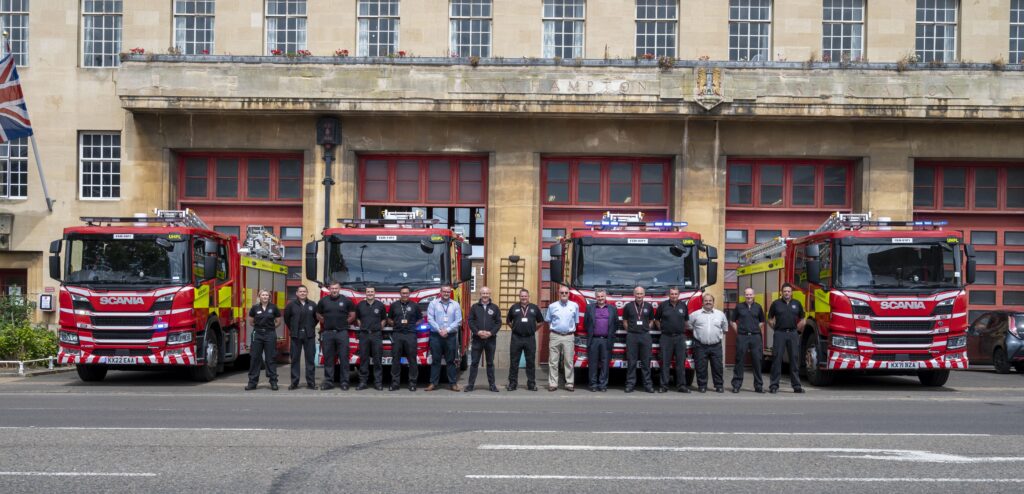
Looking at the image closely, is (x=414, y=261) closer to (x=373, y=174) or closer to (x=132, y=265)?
(x=132, y=265)

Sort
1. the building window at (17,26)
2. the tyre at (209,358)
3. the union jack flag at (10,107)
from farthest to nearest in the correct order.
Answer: the building window at (17,26)
the union jack flag at (10,107)
the tyre at (209,358)

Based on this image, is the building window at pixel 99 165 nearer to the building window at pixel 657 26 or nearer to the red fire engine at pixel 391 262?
the red fire engine at pixel 391 262

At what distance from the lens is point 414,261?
19062 millimetres

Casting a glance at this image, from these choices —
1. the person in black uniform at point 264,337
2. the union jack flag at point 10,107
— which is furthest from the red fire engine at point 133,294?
the union jack flag at point 10,107

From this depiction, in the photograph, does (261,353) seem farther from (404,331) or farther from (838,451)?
(838,451)

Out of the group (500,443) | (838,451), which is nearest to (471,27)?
(500,443)

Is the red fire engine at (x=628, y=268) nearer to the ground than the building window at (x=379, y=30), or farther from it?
nearer to the ground

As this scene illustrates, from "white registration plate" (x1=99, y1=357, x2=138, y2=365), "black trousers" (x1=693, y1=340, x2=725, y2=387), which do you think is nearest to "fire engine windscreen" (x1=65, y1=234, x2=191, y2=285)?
"white registration plate" (x1=99, y1=357, x2=138, y2=365)

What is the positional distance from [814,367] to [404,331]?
740cm

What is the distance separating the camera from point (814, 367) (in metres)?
19.6

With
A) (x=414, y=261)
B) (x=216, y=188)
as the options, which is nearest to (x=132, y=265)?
(x=414, y=261)

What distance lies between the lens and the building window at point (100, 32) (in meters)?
28.9

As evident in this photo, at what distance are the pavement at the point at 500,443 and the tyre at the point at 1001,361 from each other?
A: 7.09m

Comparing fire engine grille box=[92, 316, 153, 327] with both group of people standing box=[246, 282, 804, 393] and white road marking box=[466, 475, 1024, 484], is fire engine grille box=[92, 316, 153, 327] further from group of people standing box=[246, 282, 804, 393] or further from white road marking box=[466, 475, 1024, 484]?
white road marking box=[466, 475, 1024, 484]
